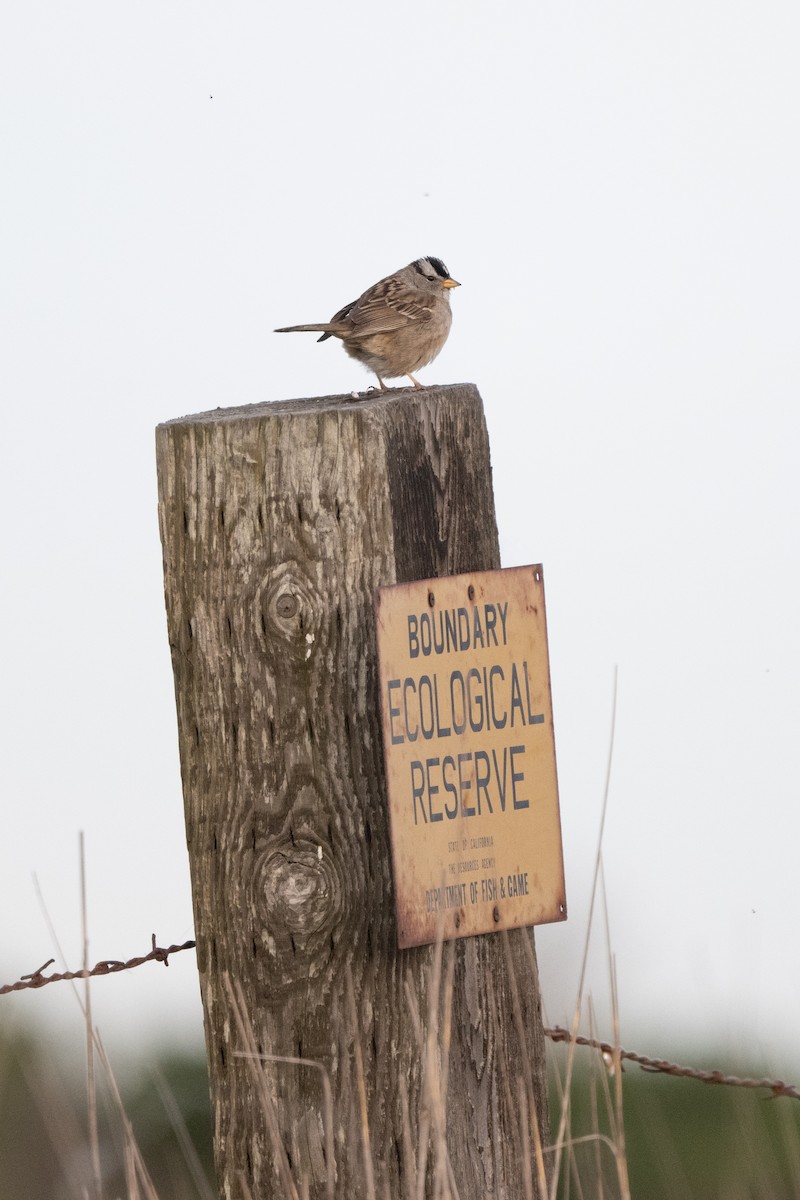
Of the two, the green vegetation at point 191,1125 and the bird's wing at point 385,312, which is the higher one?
the bird's wing at point 385,312

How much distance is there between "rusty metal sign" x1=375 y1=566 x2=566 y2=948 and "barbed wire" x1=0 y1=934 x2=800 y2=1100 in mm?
351

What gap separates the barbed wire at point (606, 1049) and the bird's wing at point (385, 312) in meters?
2.47

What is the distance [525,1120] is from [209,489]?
1.15 m

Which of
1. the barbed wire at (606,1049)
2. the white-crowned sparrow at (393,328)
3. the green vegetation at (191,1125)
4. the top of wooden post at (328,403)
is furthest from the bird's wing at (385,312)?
the green vegetation at (191,1125)

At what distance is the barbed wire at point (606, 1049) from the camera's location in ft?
8.98

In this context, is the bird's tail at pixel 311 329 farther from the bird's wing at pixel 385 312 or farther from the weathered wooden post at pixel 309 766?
the weathered wooden post at pixel 309 766

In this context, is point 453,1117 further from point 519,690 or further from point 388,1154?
point 519,690

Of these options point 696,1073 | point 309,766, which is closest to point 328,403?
point 309,766

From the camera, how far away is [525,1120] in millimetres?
2395

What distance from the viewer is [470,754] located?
2.42 metres

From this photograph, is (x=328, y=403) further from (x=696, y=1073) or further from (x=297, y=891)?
(x=696, y=1073)

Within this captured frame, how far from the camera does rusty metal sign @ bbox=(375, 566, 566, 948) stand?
2.35 m

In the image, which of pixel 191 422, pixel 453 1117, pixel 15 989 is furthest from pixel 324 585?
pixel 15 989

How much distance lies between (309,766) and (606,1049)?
863 mm
